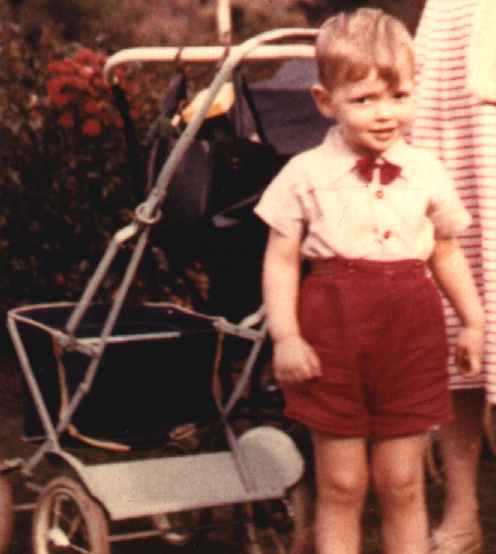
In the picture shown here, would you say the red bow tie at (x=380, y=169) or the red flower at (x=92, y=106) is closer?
the red bow tie at (x=380, y=169)

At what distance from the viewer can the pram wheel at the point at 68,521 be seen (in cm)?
392

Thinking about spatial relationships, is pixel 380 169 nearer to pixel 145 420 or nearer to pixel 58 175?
pixel 145 420

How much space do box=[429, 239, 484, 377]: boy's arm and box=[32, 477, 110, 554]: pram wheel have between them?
88cm

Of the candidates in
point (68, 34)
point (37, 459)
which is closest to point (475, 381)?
point (37, 459)

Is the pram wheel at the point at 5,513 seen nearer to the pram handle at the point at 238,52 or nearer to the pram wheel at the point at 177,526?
the pram wheel at the point at 177,526

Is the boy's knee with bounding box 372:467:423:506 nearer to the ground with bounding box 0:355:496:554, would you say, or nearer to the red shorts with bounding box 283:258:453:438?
the red shorts with bounding box 283:258:453:438

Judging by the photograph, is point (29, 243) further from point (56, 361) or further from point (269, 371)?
point (56, 361)

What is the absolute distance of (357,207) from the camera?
3.50 metres

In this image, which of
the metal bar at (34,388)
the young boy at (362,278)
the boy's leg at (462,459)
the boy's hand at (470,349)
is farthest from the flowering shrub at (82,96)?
the boy's hand at (470,349)

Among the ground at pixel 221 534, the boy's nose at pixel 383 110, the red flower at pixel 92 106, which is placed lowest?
the ground at pixel 221 534

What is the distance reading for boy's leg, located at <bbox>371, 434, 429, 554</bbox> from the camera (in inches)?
141

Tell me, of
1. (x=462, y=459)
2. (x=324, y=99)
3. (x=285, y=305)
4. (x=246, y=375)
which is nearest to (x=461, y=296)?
(x=285, y=305)

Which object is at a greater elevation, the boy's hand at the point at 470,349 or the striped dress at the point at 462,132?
the striped dress at the point at 462,132

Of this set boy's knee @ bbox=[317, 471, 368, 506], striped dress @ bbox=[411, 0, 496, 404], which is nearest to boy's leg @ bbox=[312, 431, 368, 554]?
boy's knee @ bbox=[317, 471, 368, 506]
